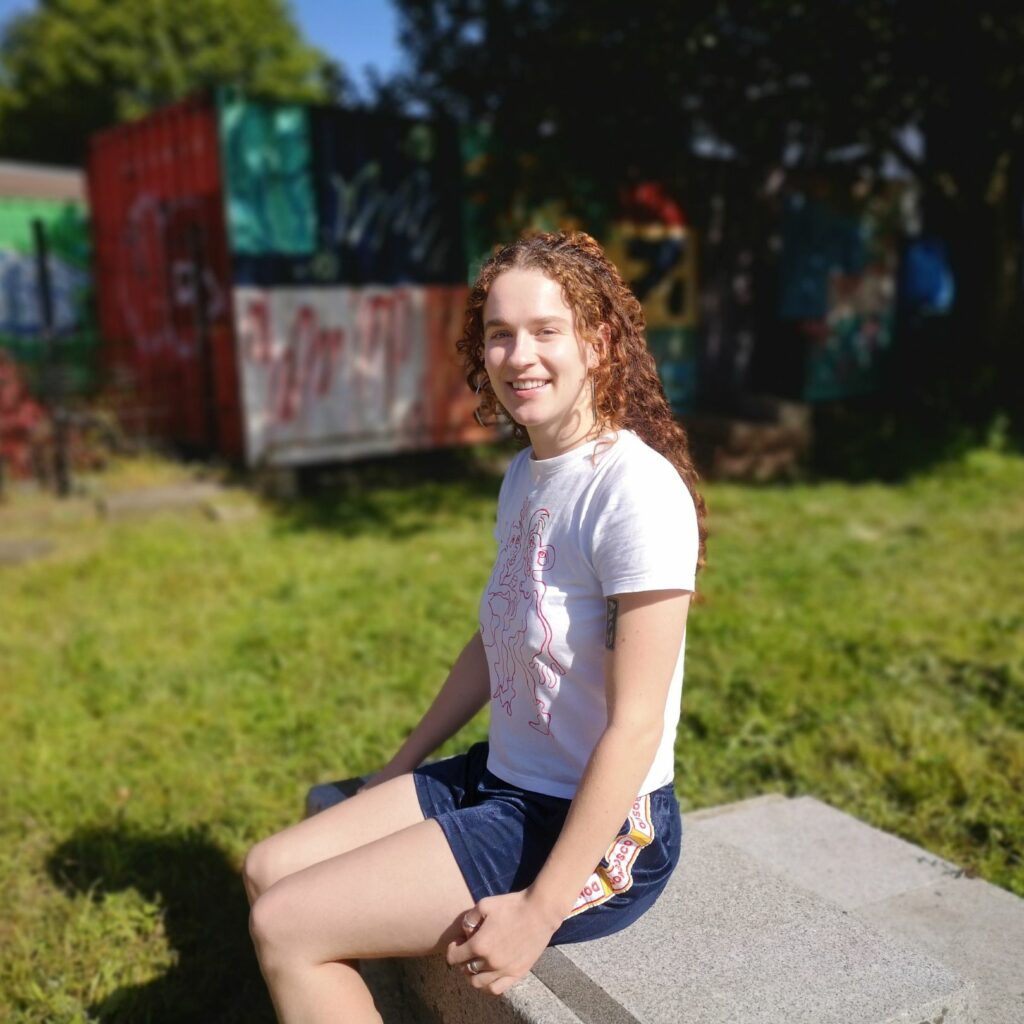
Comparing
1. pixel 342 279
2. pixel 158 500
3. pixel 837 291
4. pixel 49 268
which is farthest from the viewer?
pixel 837 291

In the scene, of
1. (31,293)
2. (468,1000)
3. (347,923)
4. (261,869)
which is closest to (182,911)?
(261,869)

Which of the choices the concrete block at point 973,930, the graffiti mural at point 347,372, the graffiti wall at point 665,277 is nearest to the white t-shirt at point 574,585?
the concrete block at point 973,930

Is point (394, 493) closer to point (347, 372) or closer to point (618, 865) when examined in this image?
point (347, 372)

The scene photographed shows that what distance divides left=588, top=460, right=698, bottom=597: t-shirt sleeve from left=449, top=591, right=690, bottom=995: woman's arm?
0.03 meters

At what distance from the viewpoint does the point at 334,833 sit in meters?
2.01

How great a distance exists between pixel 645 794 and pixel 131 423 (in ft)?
27.5

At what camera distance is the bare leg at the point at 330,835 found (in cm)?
198

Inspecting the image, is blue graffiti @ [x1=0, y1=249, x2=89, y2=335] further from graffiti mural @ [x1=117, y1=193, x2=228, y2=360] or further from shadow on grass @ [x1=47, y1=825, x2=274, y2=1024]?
shadow on grass @ [x1=47, y1=825, x2=274, y2=1024]

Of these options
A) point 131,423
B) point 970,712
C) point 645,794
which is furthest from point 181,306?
point 645,794

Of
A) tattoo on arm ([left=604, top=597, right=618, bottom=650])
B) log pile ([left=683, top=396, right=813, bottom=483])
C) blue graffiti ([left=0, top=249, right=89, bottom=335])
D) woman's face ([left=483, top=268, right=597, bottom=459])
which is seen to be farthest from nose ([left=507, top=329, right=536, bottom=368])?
blue graffiti ([left=0, top=249, right=89, bottom=335])

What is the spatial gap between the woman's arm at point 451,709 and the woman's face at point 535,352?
1.98 ft

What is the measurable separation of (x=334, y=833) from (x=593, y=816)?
607 mm

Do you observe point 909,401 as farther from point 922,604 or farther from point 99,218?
point 99,218

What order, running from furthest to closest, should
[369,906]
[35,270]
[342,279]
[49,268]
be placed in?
[35,270]
[49,268]
[342,279]
[369,906]
